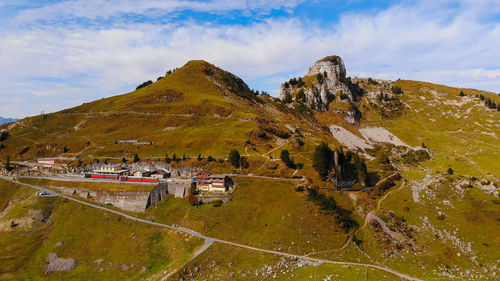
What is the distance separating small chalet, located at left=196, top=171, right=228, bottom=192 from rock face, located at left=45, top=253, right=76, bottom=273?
40288mm

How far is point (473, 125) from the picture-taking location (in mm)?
190375

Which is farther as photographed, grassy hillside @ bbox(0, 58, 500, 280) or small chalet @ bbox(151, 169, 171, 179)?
small chalet @ bbox(151, 169, 171, 179)

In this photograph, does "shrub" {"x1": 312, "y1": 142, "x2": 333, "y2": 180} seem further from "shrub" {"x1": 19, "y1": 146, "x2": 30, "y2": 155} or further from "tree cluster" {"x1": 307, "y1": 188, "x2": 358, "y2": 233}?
"shrub" {"x1": 19, "y1": 146, "x2": 30, "y2": 155}

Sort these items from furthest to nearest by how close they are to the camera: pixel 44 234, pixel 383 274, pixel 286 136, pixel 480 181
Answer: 1. pixel 286 136
2. pixel 480 181
3. pixel 44 234
4. pixel 383 274

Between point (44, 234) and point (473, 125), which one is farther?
point (473, 125)

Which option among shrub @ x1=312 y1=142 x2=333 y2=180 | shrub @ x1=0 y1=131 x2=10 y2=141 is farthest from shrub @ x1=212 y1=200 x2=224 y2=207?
shrub @ x1=0 y1=131 x2=10 y2=141

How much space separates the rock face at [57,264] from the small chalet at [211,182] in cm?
4029

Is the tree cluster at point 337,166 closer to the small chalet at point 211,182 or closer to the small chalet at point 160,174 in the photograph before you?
the small chalet at point 211,182

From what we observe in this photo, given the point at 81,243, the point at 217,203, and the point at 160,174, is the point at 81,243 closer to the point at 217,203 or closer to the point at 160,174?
the point at 160,174

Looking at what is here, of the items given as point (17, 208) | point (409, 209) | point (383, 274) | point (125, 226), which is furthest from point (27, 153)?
point (409, 209)

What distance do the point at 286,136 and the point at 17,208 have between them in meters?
107

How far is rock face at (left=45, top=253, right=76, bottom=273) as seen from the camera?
2813 inches

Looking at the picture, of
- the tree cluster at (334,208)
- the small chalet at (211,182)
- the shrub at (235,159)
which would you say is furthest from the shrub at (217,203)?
the tree cluster at (334,208)

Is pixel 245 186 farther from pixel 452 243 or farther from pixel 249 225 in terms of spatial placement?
pixel 452 243
